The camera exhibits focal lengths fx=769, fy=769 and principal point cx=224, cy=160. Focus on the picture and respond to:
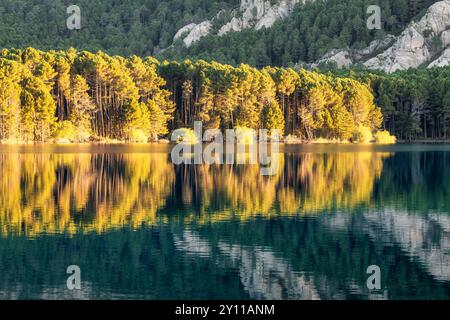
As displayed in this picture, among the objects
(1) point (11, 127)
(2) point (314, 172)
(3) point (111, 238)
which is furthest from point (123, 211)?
(1) point (11, 127)

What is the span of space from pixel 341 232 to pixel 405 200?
505 inches

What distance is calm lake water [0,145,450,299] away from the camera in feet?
72.7

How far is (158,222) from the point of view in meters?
33.1

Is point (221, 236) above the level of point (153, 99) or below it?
below

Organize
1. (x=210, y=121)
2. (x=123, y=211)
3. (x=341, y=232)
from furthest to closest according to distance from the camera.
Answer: (x=210, y=121)
(x=123, y=211)
(x=341, y=232)

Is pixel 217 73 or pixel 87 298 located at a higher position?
pixel 217 73

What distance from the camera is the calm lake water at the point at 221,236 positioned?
22.2 m

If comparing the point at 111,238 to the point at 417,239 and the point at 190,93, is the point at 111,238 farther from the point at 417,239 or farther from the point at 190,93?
the point at 190,93

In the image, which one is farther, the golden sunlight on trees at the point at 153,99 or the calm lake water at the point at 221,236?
the golden sunlight on trees at the point at 153,99

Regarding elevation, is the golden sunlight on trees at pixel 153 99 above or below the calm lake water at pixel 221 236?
above

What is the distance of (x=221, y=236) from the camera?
29.9 metres

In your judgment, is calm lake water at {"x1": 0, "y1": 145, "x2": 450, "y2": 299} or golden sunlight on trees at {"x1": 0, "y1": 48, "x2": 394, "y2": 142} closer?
calm lake water at {"x1": 0, "y1": 145, "x2": 450, "y2": 299}

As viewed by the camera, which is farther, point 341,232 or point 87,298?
point 341,232
